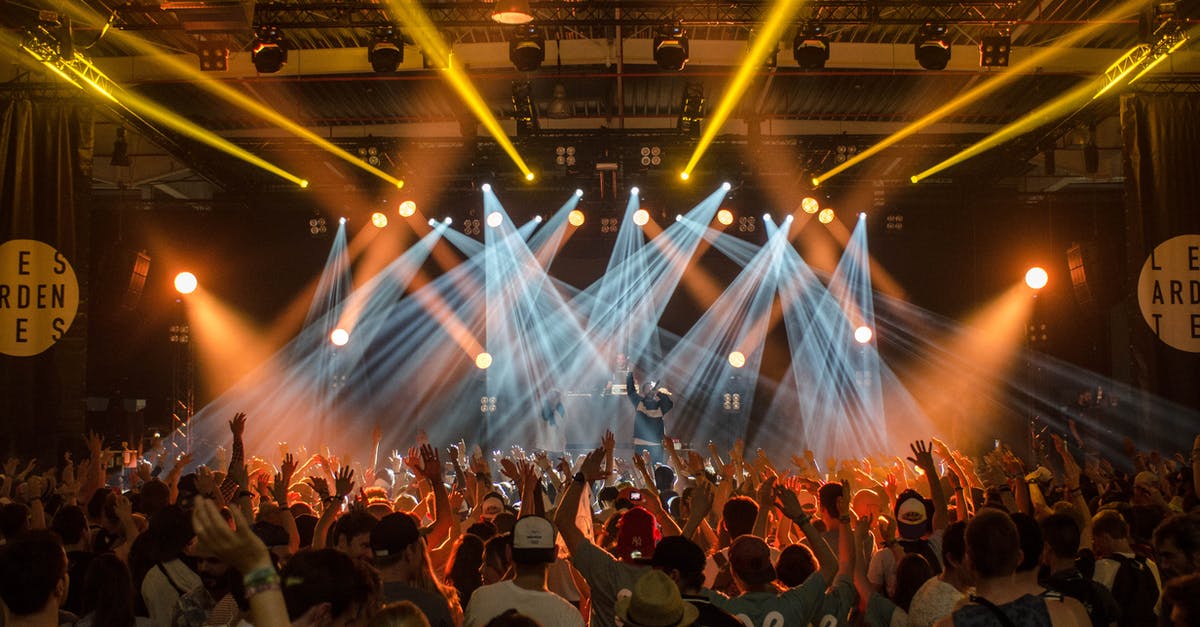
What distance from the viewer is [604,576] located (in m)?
4.09

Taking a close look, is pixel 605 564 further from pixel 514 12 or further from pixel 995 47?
pixel 995 47

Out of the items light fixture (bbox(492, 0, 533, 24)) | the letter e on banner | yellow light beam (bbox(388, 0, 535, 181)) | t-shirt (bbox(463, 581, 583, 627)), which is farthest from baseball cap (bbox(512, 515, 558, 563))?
the letter e on banner

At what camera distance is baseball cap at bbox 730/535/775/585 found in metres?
3.99

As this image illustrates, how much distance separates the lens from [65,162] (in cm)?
1195

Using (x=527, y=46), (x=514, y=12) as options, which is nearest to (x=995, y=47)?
(x=527, y=46)

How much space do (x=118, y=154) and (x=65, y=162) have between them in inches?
95.1

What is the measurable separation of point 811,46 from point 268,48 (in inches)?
217

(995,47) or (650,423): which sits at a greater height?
(995,47)

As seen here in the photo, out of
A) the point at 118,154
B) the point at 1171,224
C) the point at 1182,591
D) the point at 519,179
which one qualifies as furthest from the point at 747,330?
the point at 1182,591

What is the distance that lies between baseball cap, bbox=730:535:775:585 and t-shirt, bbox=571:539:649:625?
354 millimetres

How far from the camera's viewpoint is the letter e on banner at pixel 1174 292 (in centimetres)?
1127

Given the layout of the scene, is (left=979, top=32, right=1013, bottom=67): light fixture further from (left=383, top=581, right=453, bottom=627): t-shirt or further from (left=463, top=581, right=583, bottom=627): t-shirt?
(left=383, top=581, right=453, bottom=627): t-shirt

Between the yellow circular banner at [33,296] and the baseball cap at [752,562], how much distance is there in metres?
9.56

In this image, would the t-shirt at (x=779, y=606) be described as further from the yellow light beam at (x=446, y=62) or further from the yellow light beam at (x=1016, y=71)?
the yellow light beam at (x=1016, y=71)
